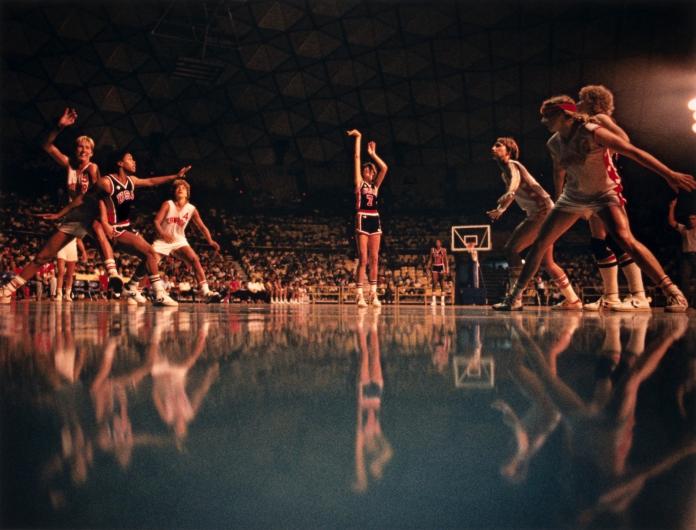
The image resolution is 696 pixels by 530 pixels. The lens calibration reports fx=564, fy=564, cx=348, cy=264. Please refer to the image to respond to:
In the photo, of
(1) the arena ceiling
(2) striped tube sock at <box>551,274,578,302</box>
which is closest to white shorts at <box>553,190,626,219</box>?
(2) striped tube sock at <box>551,274,578,302</box>

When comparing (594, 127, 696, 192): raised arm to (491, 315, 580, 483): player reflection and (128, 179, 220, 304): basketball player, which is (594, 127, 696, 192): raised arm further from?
(128, 179, 220, 304): basketball player

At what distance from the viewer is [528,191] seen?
20.0 feet

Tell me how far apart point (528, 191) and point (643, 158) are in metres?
2.19

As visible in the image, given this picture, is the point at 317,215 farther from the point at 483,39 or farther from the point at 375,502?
the point at 375,502

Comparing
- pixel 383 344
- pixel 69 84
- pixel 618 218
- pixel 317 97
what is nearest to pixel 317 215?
pixel 317 97

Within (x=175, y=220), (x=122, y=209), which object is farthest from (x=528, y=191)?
(x=122, y=209)

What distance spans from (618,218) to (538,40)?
18.8m

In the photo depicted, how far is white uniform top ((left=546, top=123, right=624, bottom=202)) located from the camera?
446 cm

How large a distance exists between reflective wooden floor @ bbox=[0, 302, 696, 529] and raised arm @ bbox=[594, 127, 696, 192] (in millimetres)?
3207

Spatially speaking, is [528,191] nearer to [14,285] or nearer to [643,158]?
[643,158]

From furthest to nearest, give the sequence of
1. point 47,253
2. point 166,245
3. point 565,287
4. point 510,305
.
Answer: point 166,245 → point 47,253 → point 565,287 → point 510,305

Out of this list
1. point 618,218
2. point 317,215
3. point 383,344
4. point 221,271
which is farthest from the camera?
point 317,215

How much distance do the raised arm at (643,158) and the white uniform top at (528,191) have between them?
1.78 metres

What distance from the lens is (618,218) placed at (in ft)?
14.6
